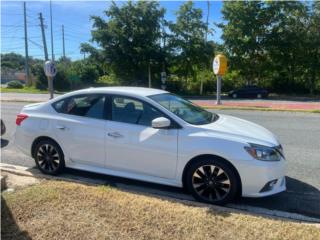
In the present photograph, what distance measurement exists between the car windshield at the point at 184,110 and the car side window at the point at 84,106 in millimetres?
843

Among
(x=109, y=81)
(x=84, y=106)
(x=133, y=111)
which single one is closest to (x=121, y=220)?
(x=133, y=111)

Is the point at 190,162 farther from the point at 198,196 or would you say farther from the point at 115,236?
the point at 115,236

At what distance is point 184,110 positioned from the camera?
5.80m

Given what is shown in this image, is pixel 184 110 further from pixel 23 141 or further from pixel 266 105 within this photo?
pixel 266 105

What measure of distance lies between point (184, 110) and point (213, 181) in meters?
1.28

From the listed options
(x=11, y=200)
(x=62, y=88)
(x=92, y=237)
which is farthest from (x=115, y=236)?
(x=62, y=88)

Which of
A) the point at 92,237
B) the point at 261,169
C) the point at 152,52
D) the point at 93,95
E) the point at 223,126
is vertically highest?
the point at 152,52

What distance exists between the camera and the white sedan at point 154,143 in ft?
16.2

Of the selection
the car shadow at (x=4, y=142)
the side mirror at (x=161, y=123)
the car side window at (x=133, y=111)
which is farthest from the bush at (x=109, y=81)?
the side mirror at (x=161, y=123)

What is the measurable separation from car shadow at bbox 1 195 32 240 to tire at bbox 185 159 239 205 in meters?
2.21

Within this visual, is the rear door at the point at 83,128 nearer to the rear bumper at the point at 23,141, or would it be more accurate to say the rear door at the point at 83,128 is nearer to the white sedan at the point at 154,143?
the white sedan at the point at 154,143

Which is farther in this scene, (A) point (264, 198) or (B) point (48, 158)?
(B) point (48, 158)

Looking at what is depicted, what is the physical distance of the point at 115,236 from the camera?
12.5 feet

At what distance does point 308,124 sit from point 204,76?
97.5 ft
